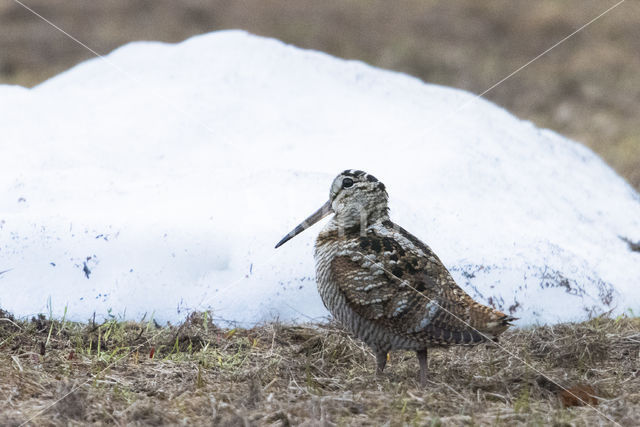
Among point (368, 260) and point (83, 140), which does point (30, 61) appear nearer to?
point (83, 140)

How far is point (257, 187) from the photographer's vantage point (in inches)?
194

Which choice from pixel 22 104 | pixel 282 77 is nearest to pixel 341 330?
pixel 282 77

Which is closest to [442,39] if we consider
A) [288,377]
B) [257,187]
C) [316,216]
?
[257,187]

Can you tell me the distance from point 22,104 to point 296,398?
3864mm

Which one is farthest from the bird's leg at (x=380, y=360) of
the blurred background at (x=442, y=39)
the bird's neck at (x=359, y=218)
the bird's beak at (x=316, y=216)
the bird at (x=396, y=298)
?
the blurred background at (x=442, y=39)

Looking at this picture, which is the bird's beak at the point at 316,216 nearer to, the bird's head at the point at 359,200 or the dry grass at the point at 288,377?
the bird's head at the point at 359,200

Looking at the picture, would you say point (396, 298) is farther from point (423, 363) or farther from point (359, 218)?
point (359, 218)

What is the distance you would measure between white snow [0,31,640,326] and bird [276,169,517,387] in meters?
0.71

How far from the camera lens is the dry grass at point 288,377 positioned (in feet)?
9.59

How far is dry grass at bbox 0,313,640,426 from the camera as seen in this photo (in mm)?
2924

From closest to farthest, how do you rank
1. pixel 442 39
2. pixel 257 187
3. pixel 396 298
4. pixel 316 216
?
1. pixel 396 298
2. pixel 316 216
3. pixel 257 187
4. pixel 442 39

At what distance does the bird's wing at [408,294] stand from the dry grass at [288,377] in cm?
24

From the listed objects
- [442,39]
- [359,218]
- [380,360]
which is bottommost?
[380,360]

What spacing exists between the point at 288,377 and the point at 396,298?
585mm
